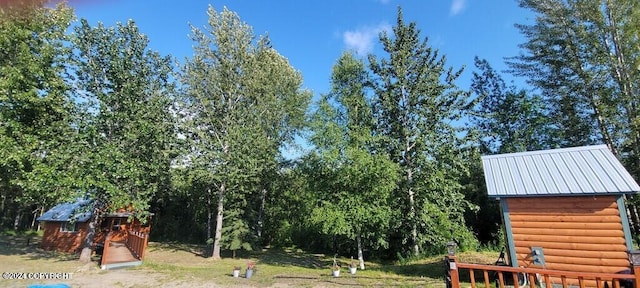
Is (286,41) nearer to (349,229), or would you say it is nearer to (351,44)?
(351,44)

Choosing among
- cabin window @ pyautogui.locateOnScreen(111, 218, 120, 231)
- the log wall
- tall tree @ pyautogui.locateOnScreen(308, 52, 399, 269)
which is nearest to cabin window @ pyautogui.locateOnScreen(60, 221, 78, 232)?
the log wall

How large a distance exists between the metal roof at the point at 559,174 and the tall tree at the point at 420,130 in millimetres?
4638

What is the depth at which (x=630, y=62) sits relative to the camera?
1477 cm

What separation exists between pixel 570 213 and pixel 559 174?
1197 millimetres

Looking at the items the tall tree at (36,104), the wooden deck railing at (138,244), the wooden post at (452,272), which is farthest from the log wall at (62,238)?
the wooden post at (452,272)

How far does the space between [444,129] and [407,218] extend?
512 cm

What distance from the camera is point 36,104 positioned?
1248cm

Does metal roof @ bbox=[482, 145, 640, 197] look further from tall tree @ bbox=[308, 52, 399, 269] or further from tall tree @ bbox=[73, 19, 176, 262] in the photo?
tall tree @ bbox=[73, 19, 176, 262]

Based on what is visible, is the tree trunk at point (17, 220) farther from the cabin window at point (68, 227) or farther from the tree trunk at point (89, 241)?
the tree trunk at point (89, 241)

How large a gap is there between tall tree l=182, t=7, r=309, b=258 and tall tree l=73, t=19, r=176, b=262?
6.65ft

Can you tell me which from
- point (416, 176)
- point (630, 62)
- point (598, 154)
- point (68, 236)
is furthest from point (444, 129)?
point (68, 236)

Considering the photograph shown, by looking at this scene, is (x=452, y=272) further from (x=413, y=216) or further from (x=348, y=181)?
(x=413, y=216)

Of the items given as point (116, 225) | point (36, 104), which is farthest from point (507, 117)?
point (116, 225)

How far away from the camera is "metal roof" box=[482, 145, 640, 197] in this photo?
7566 millimetres
